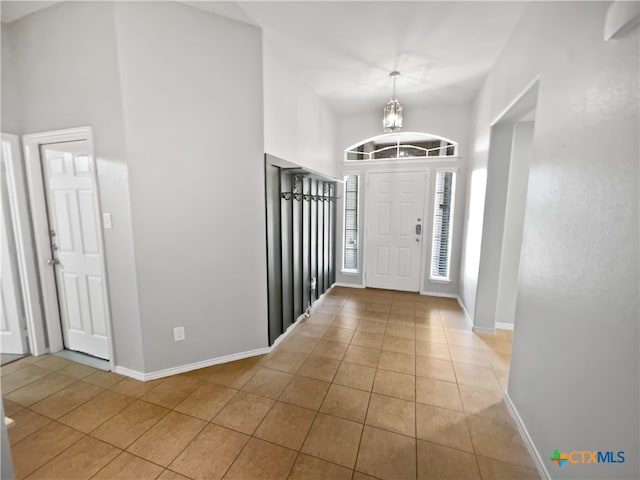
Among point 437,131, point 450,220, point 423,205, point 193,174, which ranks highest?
point 437,131

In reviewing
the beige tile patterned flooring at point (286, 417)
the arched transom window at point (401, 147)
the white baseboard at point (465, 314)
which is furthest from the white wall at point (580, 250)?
the arched transom window at point (401, 147)

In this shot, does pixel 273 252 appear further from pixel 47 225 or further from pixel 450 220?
pixel 450 220

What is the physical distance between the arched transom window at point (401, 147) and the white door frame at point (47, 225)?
3.46 meters

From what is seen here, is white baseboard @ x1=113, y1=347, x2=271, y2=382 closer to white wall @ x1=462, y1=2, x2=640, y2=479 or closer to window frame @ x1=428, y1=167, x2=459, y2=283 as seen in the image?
white wall @ x1=462, y1=2, x2=640, y2=479

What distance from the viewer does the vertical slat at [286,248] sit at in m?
2.85

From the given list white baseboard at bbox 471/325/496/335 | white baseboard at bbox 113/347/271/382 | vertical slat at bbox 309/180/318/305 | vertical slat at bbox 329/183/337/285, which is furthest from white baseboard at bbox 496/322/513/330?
white baseboard at bbox 113/347/271/382

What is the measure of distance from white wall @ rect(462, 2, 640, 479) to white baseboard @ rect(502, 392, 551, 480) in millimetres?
43

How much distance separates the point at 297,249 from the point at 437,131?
2.81m

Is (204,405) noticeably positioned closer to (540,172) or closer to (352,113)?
(540,172)

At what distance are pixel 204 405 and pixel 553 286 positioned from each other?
237 centimetres

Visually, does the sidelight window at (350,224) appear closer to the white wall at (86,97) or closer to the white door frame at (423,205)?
the white door frame at (423,205)

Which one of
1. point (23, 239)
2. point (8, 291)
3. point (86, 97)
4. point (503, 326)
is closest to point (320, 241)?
point (503, 326)

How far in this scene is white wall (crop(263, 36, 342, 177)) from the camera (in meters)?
2.59

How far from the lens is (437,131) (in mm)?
4086
